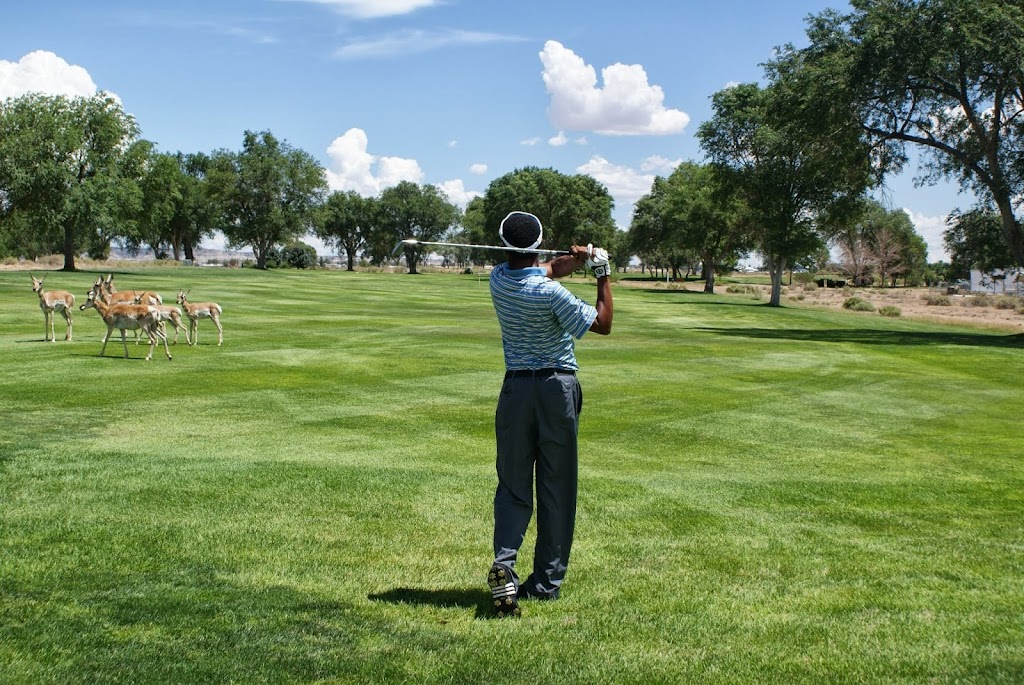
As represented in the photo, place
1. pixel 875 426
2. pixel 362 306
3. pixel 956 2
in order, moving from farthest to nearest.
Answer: pixel 362 306 < pixel 956 2 < pixel 875 426

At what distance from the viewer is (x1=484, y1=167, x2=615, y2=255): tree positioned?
12525 cm

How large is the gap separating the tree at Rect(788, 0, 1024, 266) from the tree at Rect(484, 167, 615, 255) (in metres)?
79.8

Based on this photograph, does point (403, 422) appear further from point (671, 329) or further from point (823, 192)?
point (823, 192)

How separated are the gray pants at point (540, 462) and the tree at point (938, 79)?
1472 inches

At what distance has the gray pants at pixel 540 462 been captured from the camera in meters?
6.58

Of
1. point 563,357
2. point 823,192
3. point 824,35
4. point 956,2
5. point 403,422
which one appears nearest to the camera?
point 563,357

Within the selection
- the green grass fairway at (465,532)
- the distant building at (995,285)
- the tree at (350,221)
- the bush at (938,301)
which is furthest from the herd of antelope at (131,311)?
the tree at (350,221)

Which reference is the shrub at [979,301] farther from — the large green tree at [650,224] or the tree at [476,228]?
the tree at [476,228]

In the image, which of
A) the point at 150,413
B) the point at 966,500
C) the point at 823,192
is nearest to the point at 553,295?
the point at 966,500

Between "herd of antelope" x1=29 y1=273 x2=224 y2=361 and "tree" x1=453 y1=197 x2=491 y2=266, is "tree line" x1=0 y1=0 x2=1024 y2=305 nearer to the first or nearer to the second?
"tree" x1=453 y1=197 x2=491 y2=266

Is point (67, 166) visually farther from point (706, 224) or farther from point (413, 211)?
point (413, 211)

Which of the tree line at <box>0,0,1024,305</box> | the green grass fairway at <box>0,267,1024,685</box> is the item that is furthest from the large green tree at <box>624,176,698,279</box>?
the green grass fairway at <box>0,267,1024,685</box>

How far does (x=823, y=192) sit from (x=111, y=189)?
166 ft

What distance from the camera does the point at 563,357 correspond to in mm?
6660
